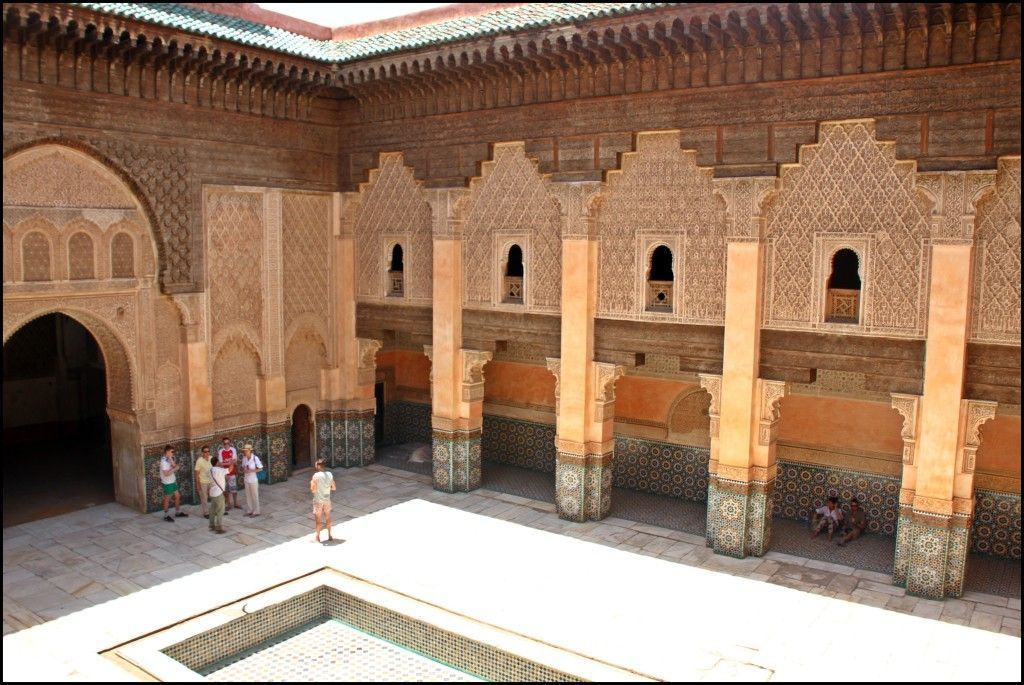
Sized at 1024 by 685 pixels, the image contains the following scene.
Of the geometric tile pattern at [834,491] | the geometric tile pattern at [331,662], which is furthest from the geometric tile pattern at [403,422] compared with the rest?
the geometric tile pattern at [331,662]

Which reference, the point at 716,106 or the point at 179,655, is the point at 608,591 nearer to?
the point at 179,655

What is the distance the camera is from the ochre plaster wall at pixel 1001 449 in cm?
832

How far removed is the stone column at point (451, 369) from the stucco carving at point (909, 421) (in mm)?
4347

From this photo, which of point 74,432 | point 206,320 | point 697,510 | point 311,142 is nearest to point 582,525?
point 697,510

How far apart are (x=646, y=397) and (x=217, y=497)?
4813 mm

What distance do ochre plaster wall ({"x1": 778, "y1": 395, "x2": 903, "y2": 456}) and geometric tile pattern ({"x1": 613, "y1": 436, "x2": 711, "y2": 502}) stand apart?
3.26ft

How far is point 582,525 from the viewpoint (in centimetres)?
920

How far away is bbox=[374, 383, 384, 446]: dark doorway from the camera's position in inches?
484

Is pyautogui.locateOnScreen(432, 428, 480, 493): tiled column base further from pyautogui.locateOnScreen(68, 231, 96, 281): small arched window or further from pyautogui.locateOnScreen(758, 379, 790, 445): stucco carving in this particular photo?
pyautogui.locateOnScreen(68, 231, 96, 281): small arched window

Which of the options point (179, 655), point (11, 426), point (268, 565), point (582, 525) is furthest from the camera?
point (11, 426)

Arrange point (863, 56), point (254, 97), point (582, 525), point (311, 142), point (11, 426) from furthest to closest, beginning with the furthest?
point (11, 426) < point (311, 142) < point (254, 97) < point (582, 525) < point (863, 56)

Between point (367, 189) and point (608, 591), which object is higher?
point (367, 189)

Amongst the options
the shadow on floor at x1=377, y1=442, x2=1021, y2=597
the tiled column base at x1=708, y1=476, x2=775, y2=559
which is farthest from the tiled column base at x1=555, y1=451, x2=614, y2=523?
the tiled column base at x1=708, y1=476, x2=775, y2=559

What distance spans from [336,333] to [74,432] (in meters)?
4.71
